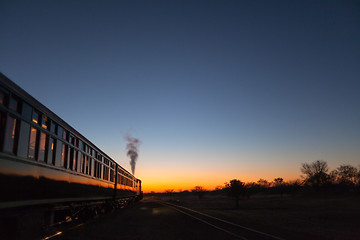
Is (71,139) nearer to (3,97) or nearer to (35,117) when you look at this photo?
(35,117)

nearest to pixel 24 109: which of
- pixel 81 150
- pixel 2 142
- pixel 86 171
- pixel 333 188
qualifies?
pixel 2 142

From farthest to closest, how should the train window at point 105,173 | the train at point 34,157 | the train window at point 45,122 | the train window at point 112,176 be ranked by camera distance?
the train window at point 112,176 < the train window at point 105,173 < the train window at point 45,122 < the train at point 34,157

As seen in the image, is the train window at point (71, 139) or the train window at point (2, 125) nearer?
the train window at point (2, 125)

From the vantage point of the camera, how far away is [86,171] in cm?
1166

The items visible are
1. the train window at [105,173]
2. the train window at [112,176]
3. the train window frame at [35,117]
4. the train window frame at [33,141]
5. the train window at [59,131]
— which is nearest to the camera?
the train window frame at [33,141]

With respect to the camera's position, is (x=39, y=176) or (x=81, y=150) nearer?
(x=39, y=176)

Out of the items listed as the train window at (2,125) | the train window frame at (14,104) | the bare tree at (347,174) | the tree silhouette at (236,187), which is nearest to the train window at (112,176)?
the train window frame at (14,104)

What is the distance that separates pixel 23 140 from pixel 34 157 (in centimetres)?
73

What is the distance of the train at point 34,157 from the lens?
554 cm

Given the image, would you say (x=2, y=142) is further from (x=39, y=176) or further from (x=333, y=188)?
(x=333, y=188)

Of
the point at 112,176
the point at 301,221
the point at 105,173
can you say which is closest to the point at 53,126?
the point at 105,173

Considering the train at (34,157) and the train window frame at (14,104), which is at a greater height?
the train window frame at (14,104)

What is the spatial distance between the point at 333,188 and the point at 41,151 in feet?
253

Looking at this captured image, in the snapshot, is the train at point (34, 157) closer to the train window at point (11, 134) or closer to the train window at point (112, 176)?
the train window at point (11, 134)
